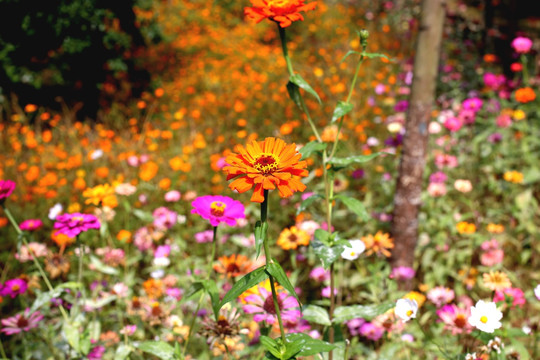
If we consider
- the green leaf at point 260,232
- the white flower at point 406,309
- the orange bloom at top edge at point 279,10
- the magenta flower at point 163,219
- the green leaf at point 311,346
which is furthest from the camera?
the magenta flower at point 163,219

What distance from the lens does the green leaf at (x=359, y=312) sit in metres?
1.19

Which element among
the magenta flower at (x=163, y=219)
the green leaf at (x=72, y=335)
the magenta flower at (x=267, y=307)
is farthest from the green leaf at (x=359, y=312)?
the magenta flower at (x=163, y=219)

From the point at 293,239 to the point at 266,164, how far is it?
99 centimetres

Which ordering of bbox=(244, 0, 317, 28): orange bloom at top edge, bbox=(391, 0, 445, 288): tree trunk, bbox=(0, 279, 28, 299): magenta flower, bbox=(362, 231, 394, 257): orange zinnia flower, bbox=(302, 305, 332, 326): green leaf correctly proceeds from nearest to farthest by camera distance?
bbox=(244, 0, 317, 28): orange bloom at top edge
bbox=(302, 305, 332, 326): green leaf
bbox=(0, 279, 28, 299): magenta flower
bbox=(362, 231, 394, 257): orange zinnia flower
bbox=(391, 0, 445, 288): tree trunk

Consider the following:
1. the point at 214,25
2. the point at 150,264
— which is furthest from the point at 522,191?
the point at 214,25

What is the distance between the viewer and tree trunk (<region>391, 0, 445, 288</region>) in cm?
188

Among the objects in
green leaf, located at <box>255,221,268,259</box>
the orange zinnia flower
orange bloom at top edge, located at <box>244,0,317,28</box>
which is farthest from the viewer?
the orange zinnia flower

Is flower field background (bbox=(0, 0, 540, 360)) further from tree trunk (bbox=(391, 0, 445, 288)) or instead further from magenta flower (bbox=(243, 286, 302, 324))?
tree trunk (bbox=(391, 0, 445, 288))

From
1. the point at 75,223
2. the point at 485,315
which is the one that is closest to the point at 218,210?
the point at 75,223

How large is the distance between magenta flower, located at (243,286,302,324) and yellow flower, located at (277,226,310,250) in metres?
0.38

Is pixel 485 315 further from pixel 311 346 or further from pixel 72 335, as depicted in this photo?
pixel 72 335

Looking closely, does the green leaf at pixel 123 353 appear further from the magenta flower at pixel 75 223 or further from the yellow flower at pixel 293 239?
the yellow flower at pixel 293 239

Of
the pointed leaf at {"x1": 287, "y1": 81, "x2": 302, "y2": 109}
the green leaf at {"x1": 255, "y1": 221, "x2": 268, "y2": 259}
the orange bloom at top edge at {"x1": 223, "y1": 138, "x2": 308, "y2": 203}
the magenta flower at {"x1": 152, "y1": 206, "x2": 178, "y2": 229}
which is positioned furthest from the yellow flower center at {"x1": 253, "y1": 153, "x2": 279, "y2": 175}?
the magenta flower at {"x1": 152, "y1": 206, "x2": 178, "y2": 229}

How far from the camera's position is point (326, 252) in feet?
3.67
